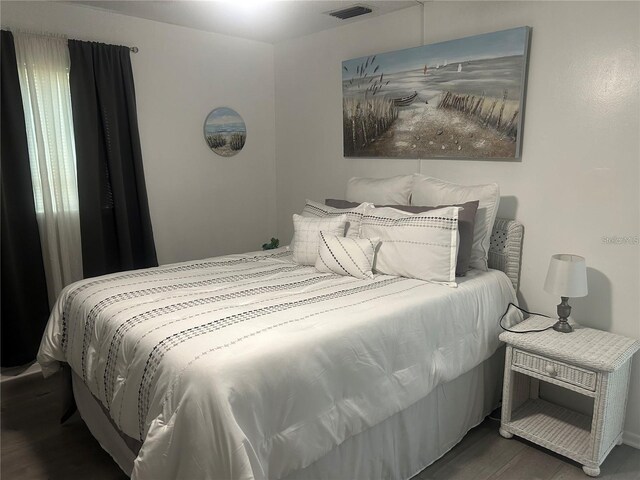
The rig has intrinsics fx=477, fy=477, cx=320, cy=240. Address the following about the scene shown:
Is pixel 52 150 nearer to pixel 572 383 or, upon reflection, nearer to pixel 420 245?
pixel 420 245

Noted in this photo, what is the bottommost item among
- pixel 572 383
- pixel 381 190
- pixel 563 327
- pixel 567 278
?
pixel 572 383

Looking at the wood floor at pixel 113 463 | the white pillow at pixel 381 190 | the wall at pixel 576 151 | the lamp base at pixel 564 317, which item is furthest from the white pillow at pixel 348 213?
the wood floor at pixel 113 463

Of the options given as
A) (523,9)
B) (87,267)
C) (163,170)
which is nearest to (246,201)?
(163,170)

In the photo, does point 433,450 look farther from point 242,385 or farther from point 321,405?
point 242,385

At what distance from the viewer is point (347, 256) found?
267cm

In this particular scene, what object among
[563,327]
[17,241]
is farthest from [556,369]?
[17,241]

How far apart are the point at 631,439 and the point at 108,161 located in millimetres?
3578

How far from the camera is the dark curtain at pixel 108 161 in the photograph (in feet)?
10.5

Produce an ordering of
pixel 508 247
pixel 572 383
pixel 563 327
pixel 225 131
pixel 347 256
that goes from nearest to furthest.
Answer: pixel 572 383 < pixel 563 327 < pixel 347 256 < pixel 508 247 < pixel 225 131

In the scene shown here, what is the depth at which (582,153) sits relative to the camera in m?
2.49

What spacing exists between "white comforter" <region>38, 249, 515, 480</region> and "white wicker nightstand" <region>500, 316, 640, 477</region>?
0.22 metres

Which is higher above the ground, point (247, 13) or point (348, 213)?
point (247, 13)

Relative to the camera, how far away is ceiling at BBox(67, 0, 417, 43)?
10.2 ft

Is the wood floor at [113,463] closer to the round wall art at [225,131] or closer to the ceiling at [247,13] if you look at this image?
the round wall art at [225,131]
